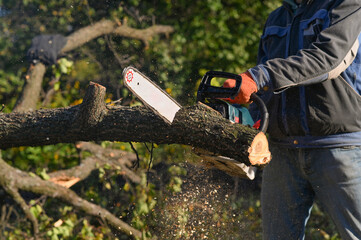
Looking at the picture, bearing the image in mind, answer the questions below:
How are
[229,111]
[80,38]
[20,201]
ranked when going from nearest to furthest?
[229,111]
[20,201]
[80,38]

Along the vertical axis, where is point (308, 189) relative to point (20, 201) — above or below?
above

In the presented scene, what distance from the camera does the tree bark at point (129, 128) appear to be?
1.72 m

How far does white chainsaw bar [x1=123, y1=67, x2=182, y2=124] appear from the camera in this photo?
165 centimetres

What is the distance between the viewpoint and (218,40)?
554 centimetres

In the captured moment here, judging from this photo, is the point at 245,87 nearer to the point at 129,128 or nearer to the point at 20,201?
the point at 129,128

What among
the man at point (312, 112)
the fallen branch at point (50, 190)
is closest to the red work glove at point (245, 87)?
the man at point (312, 112)

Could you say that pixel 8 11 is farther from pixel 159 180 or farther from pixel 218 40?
pixel 159 180

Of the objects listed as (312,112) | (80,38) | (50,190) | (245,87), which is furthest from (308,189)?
(80,38)

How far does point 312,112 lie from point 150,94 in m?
0.70

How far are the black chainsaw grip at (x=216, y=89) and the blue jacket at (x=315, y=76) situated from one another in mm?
91

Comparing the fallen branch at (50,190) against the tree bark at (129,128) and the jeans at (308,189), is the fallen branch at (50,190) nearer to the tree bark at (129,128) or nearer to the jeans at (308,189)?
the tree bark at (129,128)

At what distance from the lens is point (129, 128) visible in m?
1.98

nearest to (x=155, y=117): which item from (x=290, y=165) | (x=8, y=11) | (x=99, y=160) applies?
(x=290, y=165)

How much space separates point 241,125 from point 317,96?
37 centimetres
